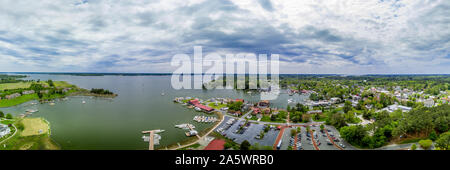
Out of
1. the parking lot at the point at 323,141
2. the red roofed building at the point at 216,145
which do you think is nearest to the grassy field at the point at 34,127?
the red roofed building at the point at 216,145

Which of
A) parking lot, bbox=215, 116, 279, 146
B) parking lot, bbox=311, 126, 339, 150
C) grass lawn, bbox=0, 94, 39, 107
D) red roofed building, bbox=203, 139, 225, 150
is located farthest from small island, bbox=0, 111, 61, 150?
parking lot, bbox=311, 126, 339, 150

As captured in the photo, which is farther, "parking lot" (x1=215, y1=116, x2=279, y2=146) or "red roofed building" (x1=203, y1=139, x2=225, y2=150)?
"parking lot" (x1=215, y1=116, x2=279, y2=146)

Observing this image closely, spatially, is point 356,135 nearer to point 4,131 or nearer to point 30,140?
point 30,140

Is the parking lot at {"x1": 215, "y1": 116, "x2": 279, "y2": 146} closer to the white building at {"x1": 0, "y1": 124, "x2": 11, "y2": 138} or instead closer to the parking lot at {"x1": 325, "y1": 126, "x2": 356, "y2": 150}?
the parking lot at {"x1": 325, "y1": 126, "x2": 356, "y2": 150}

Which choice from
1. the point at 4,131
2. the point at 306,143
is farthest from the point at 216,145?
the point at 4,131
